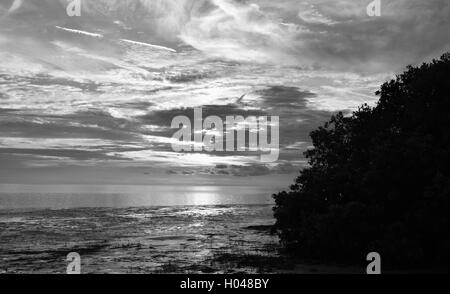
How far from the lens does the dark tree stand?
25266 millimetres

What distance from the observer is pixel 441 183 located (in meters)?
24.0

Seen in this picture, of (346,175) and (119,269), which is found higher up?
(346,175)

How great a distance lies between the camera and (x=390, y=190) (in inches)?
1073

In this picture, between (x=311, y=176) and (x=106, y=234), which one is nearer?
(x=311, y=176)

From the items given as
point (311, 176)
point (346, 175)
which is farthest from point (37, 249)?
point (346, 175)

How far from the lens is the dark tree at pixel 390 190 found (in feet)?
82.9

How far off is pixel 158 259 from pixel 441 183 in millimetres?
19673

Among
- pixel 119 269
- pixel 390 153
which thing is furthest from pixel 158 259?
pixel 390 153

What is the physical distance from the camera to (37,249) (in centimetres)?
3775
